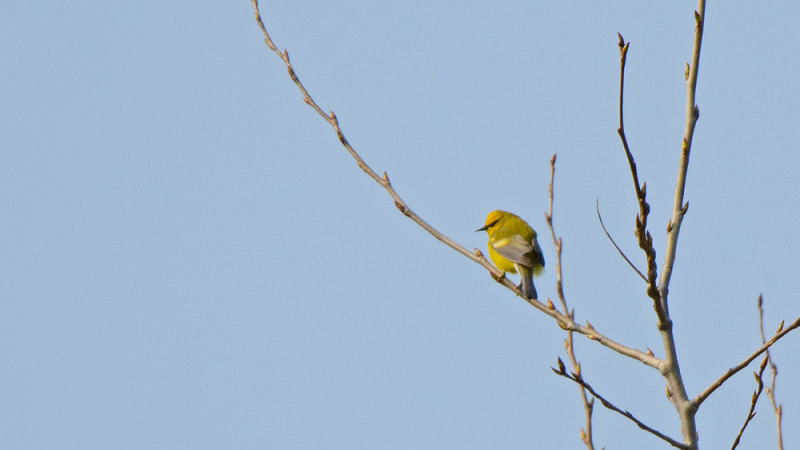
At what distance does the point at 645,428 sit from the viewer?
269cm

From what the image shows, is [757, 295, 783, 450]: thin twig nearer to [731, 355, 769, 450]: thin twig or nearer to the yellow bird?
[731, 355, 769, 450]: thin twig

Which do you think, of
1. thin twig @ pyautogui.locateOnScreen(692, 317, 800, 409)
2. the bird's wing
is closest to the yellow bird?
the bird's wing

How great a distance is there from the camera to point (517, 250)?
7.65 metres

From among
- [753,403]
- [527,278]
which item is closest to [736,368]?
[753,403]

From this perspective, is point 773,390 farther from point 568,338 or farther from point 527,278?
point 527,278

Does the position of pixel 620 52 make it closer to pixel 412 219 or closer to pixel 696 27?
pixel 696 27

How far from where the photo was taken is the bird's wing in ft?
24.5

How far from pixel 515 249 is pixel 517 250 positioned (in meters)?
0.05

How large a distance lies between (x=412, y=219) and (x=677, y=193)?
111cm

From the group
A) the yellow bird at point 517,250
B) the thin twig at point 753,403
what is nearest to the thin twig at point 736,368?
the thin twig at point 753,403

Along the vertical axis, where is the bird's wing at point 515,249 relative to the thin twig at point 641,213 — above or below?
above

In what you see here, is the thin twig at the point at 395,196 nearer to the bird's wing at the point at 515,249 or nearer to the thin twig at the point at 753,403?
the thin twig at the point at 753,403

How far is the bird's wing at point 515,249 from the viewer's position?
7.46 metres

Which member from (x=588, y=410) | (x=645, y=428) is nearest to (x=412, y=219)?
(x=588, y=410)
